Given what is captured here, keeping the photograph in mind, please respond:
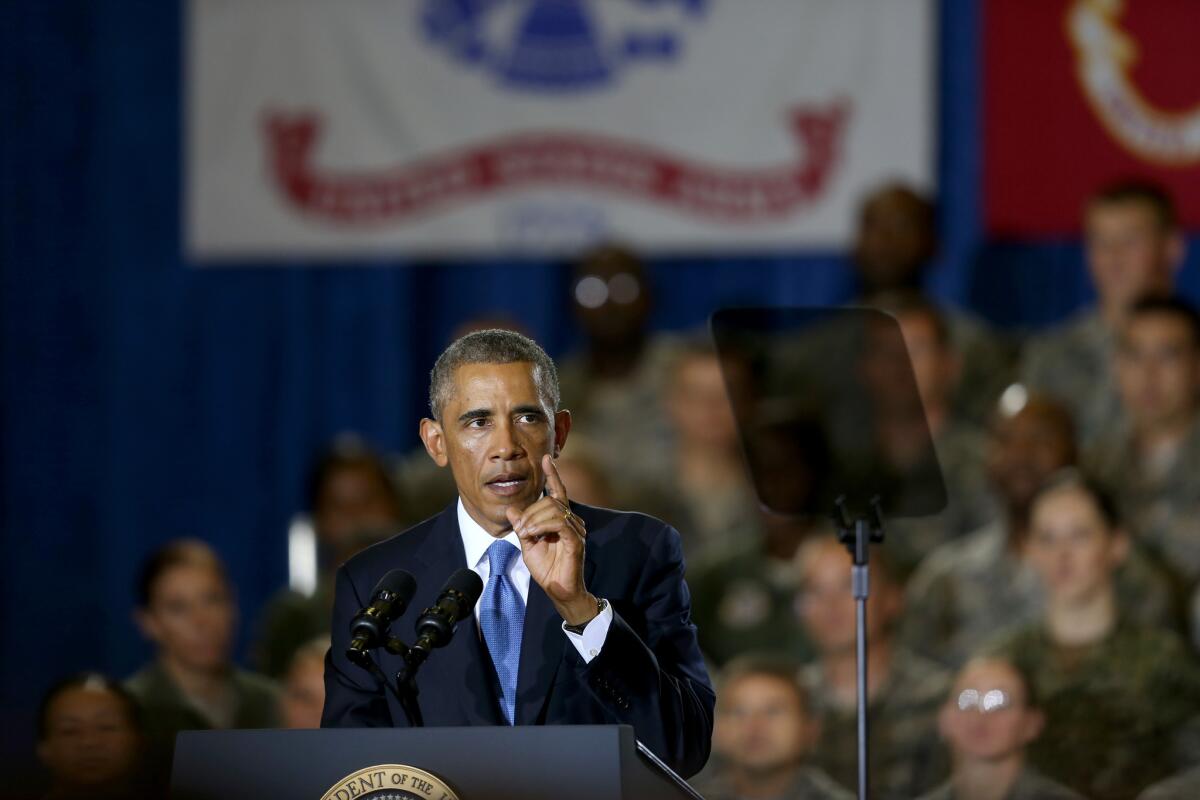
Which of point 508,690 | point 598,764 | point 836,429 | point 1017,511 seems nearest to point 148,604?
point 836,429

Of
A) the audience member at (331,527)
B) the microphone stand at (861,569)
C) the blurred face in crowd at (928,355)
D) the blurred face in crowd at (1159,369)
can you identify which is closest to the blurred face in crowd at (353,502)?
the audience member at (331,527)

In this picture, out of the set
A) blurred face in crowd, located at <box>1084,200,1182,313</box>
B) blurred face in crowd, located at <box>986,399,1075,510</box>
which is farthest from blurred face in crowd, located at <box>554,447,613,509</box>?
blurred face in crowd, located at <box>1084,200,1182,313</box>

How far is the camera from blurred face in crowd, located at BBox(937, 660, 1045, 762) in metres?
4.17

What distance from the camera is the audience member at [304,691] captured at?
13.9 feet

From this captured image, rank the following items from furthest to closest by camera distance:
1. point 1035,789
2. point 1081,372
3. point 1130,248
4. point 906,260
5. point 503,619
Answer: point 906,260, point 1081,372, point 1130,248, point 1035,789, point 503,619

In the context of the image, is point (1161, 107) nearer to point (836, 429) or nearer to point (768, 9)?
point (768, 9)

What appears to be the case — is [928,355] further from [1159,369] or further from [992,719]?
[992,719]

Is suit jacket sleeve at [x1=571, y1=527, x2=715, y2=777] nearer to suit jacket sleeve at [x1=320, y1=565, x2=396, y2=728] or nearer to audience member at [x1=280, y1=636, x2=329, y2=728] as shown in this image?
suit jacket sleeve at [x1=320, y1=565, x2=396, y2=728]

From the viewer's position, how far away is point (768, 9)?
250 inches

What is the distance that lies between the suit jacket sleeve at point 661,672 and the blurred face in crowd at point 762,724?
73.7 inches

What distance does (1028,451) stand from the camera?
15.6ft

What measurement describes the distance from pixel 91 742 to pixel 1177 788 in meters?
2.42

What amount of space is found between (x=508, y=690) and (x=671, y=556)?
0.28 m

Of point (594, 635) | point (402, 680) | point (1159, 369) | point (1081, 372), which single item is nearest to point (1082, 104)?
point (1081, 372)
